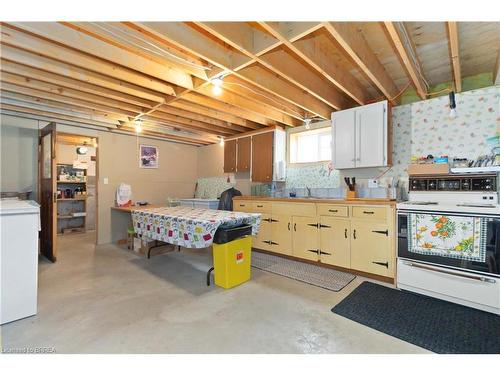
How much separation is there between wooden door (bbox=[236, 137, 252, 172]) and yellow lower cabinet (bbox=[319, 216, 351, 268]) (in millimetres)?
2160

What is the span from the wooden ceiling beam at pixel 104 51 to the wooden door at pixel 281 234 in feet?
7.43

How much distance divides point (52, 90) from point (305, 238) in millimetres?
3779

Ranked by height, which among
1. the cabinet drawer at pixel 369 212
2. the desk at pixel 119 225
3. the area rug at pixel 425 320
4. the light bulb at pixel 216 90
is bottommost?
the area rug at pixel 425 320

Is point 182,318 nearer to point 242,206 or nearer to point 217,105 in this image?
point 242,206

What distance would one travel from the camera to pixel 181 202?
17.7 ft

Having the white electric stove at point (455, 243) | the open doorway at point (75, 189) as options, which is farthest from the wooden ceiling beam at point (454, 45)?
the open doorway at point (75, 189)

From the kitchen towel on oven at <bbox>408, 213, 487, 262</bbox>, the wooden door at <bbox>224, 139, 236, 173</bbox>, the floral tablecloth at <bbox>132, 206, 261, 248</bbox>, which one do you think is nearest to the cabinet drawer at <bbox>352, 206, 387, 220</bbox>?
the kitchen towel on oven at <bbox>408, 213, 487, 262</bbox>

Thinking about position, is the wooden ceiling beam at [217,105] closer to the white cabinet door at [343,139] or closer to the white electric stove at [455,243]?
the white cabinet door at [343,139]

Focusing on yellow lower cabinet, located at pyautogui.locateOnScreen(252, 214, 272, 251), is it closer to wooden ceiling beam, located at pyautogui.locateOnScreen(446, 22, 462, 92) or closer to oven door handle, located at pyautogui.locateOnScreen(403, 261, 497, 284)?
oven door handle, located at pyautogui.locateOnScreen(403, 261, 497, 284)

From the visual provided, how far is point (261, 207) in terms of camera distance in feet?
13.1

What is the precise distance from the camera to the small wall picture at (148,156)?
5.40 m

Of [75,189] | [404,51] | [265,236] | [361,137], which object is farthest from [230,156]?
[75,189]

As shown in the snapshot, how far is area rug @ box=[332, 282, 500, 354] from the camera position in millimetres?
1691

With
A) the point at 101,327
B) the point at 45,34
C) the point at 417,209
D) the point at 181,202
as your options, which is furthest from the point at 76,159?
the point at 417,209
